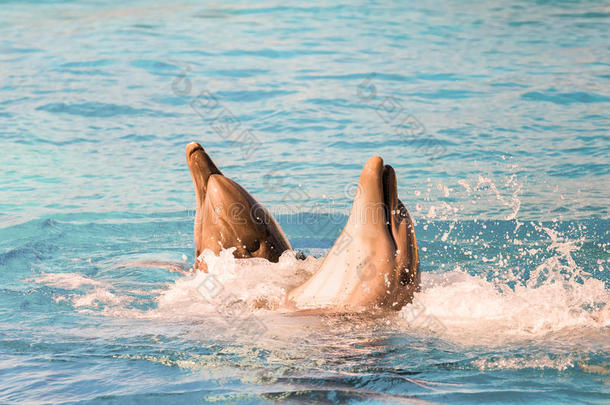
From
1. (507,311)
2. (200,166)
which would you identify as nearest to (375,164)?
(507,311)

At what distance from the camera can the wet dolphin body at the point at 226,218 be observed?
196 inches

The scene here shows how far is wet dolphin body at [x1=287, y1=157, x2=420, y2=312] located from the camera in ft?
12.8

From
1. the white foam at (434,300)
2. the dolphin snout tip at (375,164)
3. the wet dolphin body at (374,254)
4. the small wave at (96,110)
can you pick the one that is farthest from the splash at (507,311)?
the small wave at (96,110)

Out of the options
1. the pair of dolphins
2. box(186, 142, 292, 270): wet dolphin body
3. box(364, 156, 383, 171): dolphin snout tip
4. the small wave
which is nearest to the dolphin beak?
box(186, 142, 292, 270): wet dolphin body

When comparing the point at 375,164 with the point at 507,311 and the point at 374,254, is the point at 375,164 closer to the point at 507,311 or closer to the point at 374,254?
the point at 374,254

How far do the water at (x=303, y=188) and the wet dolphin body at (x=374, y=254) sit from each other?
13cm

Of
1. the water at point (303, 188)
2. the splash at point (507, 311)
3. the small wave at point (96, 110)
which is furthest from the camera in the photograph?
the small wave at point (96, 110)

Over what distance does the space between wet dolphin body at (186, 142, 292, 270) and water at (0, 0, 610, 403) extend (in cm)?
16

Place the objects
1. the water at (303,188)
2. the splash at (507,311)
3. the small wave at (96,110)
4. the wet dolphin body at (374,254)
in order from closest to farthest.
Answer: the water at (303,188)
the wet dolphin body at (374,254)
the splash at (507,311)
the small wave at (96,110)

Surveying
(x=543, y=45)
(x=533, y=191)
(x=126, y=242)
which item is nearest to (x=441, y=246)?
(x=533, y=191)

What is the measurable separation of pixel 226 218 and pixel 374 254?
1.38 m

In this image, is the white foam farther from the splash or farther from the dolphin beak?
the dolphin beak

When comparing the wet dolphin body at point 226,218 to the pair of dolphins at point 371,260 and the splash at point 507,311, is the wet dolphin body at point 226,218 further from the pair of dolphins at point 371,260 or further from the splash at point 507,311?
the splash at point 507,311

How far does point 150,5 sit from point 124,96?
8323 millimetres
